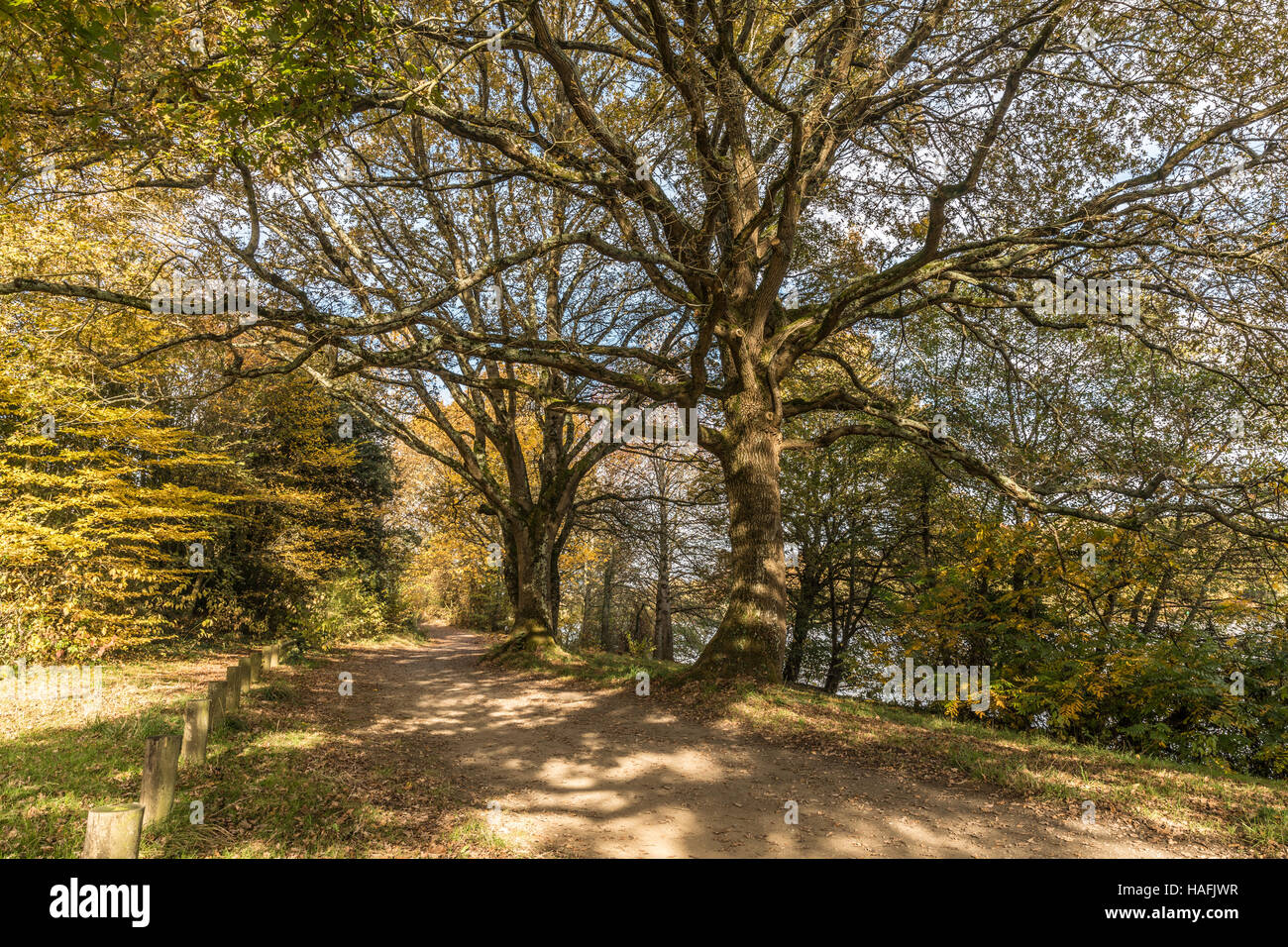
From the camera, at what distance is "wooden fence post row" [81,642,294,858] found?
119 inches

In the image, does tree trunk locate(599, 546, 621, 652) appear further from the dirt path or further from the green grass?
the green grass

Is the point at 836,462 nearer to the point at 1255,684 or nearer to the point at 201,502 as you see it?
the point at 1255,684

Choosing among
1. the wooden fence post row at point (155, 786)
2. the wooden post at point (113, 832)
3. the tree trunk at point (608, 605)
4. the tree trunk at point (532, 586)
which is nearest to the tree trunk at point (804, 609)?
the tree trunk at point (532, 586)

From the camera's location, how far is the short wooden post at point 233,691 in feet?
22.7

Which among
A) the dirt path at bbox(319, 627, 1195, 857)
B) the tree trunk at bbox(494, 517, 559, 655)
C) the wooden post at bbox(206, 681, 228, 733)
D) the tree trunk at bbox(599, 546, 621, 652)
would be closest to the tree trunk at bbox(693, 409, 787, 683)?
the dirt path at bbox(319, 627, 1195, 857)

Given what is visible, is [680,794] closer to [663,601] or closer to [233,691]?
[233,691]

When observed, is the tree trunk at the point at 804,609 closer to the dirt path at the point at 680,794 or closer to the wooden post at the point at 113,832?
the dirt path at the point at 680,794

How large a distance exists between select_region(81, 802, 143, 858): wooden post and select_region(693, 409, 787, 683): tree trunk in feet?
21.5

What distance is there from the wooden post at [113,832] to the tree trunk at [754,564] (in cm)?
656

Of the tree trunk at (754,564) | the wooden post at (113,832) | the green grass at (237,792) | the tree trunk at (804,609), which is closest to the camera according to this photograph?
the wooden post at (113,832)

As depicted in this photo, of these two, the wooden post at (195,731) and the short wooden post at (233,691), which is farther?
the short wooden post at (233,691)

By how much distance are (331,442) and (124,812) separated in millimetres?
16984

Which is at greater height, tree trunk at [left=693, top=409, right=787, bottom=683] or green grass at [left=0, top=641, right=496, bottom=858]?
tree trunk at [left=693, top=409, right=787, bottom=683]

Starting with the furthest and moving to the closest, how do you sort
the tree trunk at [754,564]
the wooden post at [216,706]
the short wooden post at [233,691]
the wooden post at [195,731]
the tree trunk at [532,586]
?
the tree trunk at [532,586] → the tree trunk at [754,564] → the short wooden post at [233,691] → the wooden post at [216,706] → the wooden post at [195,731]
